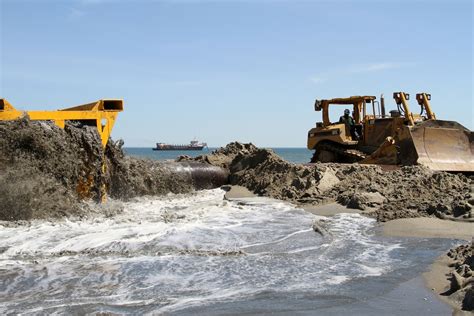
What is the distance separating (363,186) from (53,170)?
6.31 m

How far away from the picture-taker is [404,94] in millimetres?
17953

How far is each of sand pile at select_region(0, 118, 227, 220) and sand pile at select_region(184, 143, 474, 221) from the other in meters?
3.95

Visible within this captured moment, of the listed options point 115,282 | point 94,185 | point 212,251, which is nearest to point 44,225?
point 94,185

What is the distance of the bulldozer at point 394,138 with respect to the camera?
15.9 metres

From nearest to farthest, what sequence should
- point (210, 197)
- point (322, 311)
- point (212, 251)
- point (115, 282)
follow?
point (322, 311), point (115, 282), point (212, 251), point (210, 197)

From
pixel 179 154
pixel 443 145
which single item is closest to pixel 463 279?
pixel 443 145

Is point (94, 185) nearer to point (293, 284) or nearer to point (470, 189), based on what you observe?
point (293, 284)

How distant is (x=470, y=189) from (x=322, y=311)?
8433 mm

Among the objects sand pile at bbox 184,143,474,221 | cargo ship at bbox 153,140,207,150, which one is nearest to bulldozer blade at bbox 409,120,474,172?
sand pile at bbox 184,143,474,221

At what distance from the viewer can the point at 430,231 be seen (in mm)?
8086

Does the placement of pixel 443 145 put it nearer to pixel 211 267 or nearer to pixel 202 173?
pixel 202 173

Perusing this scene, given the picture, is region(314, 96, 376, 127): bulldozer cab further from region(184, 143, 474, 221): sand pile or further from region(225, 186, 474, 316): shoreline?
region(225, 186, 474, 316): shoreline

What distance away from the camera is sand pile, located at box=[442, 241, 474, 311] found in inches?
172

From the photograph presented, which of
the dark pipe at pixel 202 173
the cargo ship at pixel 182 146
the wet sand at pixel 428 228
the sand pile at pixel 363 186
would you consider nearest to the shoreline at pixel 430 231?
the wet sand at pixel 428 228
